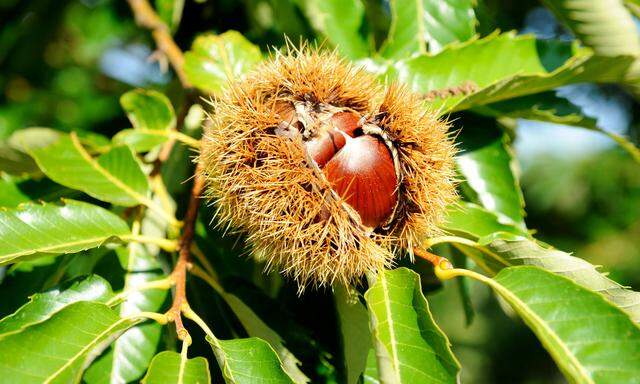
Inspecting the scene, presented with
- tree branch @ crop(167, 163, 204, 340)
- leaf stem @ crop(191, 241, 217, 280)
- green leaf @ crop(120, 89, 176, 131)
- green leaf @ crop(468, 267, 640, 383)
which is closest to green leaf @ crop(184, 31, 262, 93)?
green leaf @ crop(120, 89, 176, 131)

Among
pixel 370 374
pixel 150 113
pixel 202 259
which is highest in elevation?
pixel 150 113

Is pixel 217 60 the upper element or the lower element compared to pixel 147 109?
upper

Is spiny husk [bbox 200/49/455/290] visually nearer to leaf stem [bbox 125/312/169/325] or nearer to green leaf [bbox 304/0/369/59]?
leaf stem [bbox 125/312/169/325]

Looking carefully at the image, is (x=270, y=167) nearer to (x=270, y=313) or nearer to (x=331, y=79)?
(x=331, y=79)

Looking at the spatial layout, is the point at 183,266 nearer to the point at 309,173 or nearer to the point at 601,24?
the point at 309,173

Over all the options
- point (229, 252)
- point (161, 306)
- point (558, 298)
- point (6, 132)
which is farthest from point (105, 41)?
point (558, 298)

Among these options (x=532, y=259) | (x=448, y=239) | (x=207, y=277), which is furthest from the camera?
(x=207, y=277)

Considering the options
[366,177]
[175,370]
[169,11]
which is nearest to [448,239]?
[366,177]
